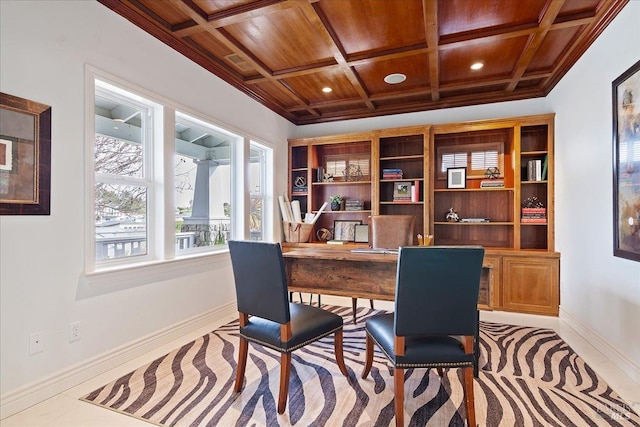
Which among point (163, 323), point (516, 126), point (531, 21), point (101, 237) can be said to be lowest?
point (163, 323)

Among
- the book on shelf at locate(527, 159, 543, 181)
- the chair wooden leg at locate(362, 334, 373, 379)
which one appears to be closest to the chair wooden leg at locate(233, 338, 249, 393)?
the chair wooden leg at locate(362, 334, 373, 379)

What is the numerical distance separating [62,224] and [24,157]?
445 millimetres

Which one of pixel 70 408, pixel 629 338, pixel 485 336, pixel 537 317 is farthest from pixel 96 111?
pixel 537 317

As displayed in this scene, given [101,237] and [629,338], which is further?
[101,237]

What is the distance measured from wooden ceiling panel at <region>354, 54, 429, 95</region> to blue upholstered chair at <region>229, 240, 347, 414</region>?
242 centimetres

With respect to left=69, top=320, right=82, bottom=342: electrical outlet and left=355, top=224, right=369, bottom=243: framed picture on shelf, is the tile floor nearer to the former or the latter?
left=69, top=320, right=82, bottom=342: electrical outlet

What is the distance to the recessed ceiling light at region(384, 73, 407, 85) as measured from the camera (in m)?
3.61

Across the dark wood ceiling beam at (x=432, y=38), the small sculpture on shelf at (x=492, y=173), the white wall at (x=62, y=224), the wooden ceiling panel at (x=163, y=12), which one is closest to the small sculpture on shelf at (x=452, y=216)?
the small sculpture on shelf at (x=492, y=173)

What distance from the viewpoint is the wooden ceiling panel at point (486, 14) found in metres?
2.37

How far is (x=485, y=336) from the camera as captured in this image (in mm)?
3010

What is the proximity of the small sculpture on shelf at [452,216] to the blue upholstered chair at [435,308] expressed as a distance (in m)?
2.79

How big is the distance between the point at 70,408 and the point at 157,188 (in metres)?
1.65

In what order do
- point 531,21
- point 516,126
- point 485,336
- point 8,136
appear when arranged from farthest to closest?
1. point 516,126
2. point 485,336
3. point 531,21
4. point 8,136

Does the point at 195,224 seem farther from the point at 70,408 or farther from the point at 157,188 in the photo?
the point at 70,408
